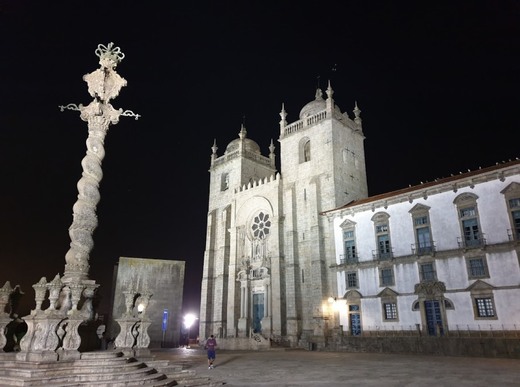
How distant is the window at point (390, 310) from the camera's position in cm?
2781

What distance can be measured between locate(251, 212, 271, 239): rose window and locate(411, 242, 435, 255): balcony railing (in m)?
16.5

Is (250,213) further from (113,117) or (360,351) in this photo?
(113,117)

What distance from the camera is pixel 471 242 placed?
2534cm

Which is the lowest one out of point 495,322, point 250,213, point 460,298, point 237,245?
point 495,322

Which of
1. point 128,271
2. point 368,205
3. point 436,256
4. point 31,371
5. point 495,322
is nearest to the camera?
point 31,371

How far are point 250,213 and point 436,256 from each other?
21187 mm

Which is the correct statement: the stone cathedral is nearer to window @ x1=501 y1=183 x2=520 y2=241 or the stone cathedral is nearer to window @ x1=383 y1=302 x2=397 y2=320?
window @ x1=383 y1=302 x2=397 y2=320

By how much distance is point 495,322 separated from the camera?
2327 cm

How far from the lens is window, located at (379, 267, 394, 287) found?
28623 millimetres

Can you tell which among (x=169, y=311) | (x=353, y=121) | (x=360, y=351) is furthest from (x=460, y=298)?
A: (x=169, y=311)

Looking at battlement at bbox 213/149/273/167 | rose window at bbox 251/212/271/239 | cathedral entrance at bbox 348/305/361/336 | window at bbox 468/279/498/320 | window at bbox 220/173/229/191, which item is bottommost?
cathedral entrance at bbox 348/305/361/336

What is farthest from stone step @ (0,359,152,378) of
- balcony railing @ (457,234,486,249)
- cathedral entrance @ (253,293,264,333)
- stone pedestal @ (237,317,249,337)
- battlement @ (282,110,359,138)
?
battlement @ (282,110,359,138)

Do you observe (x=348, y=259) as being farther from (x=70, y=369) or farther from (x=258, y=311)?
(x=70, y=369)

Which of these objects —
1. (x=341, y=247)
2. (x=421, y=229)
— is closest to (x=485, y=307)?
(x=421, y=229)
